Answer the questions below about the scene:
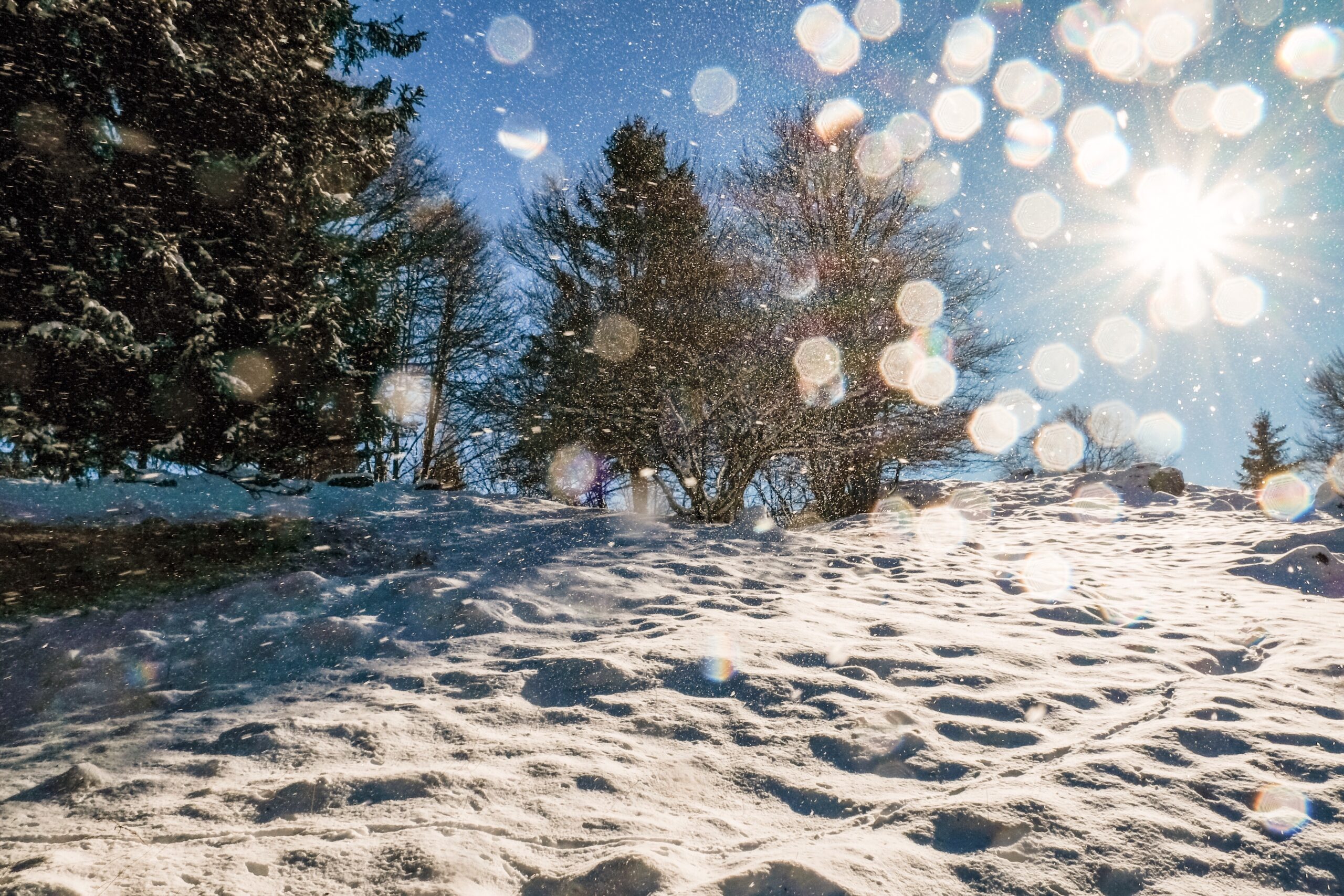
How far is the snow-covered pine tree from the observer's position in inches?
151

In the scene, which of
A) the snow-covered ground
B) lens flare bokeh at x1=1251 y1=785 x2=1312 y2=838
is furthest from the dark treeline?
lens flare bokeh at x1=1251 y1=785 x2=1312 y2=838

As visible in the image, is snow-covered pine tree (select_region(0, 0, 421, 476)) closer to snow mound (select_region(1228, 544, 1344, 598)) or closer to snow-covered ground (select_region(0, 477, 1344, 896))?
snow-covered ground (select_region(0, 477, 1344, 896))

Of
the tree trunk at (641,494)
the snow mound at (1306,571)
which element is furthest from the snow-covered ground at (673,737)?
the tree trunk at (641,494)

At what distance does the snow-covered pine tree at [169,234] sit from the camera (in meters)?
3.83

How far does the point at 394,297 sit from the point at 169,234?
7.33 feet

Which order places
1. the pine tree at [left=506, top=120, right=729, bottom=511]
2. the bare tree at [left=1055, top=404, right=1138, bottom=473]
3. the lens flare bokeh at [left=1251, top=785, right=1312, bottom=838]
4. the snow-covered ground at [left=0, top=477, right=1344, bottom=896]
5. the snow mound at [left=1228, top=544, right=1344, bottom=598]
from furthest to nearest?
the bare tree at [left=1055, top=404, right=1138, bottom=473]
the pine tree at [left=506, top=120, right=729, bottom=511]
the snow mound at [left=1228, top=544, right=1344, bottom=598]
the lens flare bokeh at [left=1251, top=785, right=1312, bottom=838]
the snow-covered ground at [left=0, top=477, right=1344, bottom=896]

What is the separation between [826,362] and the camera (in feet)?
28.1

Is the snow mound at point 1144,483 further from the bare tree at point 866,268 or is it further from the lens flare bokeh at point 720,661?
the lens flare bokeh at point 720,661

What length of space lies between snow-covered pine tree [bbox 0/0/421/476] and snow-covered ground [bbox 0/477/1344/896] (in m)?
1.48

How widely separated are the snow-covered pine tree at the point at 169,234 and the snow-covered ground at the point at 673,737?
1478 mm

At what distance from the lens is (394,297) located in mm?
6438

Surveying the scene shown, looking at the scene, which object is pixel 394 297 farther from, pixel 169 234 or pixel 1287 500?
pixel 1287 500

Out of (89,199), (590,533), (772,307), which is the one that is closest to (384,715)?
(590,533)

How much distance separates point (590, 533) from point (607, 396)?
248 cm
